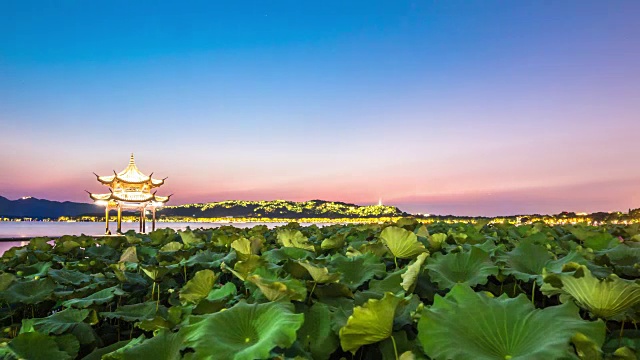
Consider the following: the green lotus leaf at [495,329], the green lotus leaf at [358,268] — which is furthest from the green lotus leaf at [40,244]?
the green lotus leaf at [495,329]

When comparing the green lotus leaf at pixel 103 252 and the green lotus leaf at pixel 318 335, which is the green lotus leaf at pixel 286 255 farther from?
the green lotus leaf at pixel 103 252

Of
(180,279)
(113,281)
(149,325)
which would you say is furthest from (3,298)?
(149,325)

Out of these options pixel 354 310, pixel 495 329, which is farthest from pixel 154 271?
pixel 495 329

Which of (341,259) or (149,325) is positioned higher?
(341,259)

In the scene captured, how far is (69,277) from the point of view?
288 cm

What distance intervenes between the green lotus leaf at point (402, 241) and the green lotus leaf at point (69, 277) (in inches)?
80.3

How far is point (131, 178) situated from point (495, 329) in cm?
4497

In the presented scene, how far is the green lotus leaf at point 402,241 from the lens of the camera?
234 cm

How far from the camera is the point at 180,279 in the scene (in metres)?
3.00

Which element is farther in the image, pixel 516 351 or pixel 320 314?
pixel 320 314

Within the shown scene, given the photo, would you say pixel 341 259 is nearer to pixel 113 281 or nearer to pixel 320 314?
pixel 320 314

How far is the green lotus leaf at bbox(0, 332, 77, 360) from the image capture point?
1.60 metres

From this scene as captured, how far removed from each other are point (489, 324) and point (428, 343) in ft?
0.67

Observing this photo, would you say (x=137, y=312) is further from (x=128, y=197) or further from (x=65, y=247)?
(x=128, y=197)
